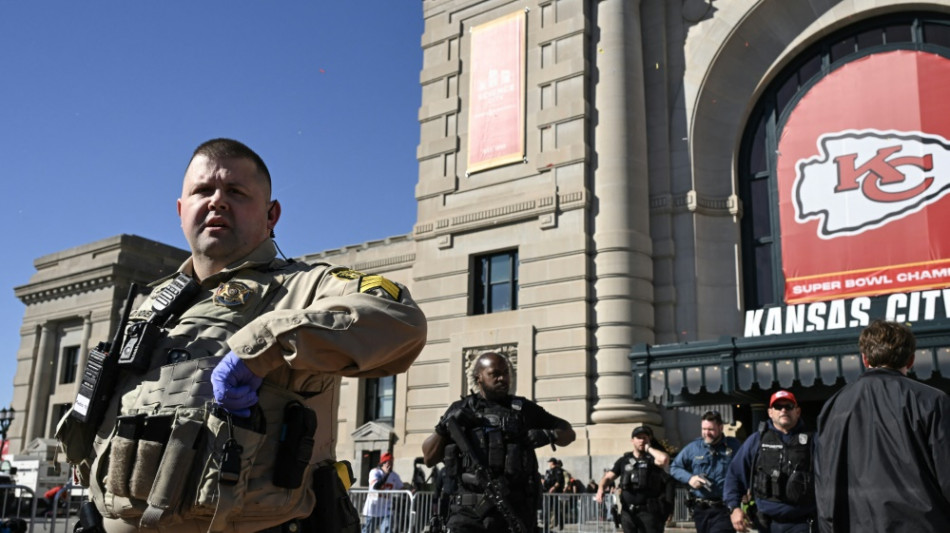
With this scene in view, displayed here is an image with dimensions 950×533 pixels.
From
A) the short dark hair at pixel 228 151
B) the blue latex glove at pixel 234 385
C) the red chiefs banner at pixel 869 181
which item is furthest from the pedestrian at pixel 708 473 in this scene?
the red chiefs banner at pixel 869 181

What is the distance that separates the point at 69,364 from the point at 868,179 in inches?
1343

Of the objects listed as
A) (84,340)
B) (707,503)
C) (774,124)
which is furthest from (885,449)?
(84,340)

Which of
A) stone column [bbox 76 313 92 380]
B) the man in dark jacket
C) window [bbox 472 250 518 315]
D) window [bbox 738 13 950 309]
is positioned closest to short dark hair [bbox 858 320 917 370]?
the man in dark jacket

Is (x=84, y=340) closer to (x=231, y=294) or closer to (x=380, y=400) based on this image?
(x=380, y=400)

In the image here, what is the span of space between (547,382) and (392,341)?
19.8 meters

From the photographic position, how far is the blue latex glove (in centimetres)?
246

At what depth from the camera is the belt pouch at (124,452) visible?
2531 millimetres

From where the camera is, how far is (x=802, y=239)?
21094 mm

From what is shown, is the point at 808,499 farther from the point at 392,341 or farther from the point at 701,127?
the point at 701,127

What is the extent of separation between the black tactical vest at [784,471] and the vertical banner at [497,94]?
17.0m

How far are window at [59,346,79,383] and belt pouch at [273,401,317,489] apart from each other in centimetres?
3920

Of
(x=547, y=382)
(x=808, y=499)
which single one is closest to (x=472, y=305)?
(x=547, y=382)

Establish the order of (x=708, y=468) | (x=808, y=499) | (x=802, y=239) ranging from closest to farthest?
1. (x=808, y=499)
2. (x=708, y=468)
3. (x=802, y=239)

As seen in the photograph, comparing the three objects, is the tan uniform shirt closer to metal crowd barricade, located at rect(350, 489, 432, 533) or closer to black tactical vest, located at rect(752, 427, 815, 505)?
black tactical vest, located at rect(752, 427, 815, 505)
